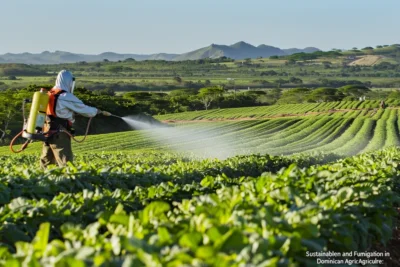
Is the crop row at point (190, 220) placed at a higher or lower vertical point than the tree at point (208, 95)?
higher

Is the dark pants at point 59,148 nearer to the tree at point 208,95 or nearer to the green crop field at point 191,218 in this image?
the green crop field at point 191,218

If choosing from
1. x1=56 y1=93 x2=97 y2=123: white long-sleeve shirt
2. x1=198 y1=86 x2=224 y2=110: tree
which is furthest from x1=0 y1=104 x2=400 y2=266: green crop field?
x1=198 y1=86 x2=224 y2=110: tree

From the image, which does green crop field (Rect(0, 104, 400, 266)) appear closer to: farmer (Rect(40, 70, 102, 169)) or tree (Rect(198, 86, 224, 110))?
farmer (Rect(40, 70, 102, 169))

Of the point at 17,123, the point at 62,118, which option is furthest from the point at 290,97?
the point at 62,118

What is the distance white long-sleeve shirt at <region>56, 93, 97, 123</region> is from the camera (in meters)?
10.3

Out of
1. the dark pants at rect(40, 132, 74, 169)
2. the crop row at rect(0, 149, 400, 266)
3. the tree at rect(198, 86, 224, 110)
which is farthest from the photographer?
the tree at rect(198, 86, 224, 110)

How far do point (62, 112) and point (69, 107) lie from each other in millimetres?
164

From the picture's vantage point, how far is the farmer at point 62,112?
10.3 m

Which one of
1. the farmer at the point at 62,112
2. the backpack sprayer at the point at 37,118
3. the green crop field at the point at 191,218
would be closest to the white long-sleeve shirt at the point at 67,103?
the farmer at the point at 62,112

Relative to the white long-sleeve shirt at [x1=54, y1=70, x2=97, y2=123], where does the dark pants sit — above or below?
below

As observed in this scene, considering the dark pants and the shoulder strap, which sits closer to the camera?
the shoulder strap

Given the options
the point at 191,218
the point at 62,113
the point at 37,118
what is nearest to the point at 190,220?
the point at 191,218

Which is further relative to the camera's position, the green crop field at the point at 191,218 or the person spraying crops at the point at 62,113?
the person spraying crops at the point at 62,113

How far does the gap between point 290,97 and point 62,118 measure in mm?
116373
